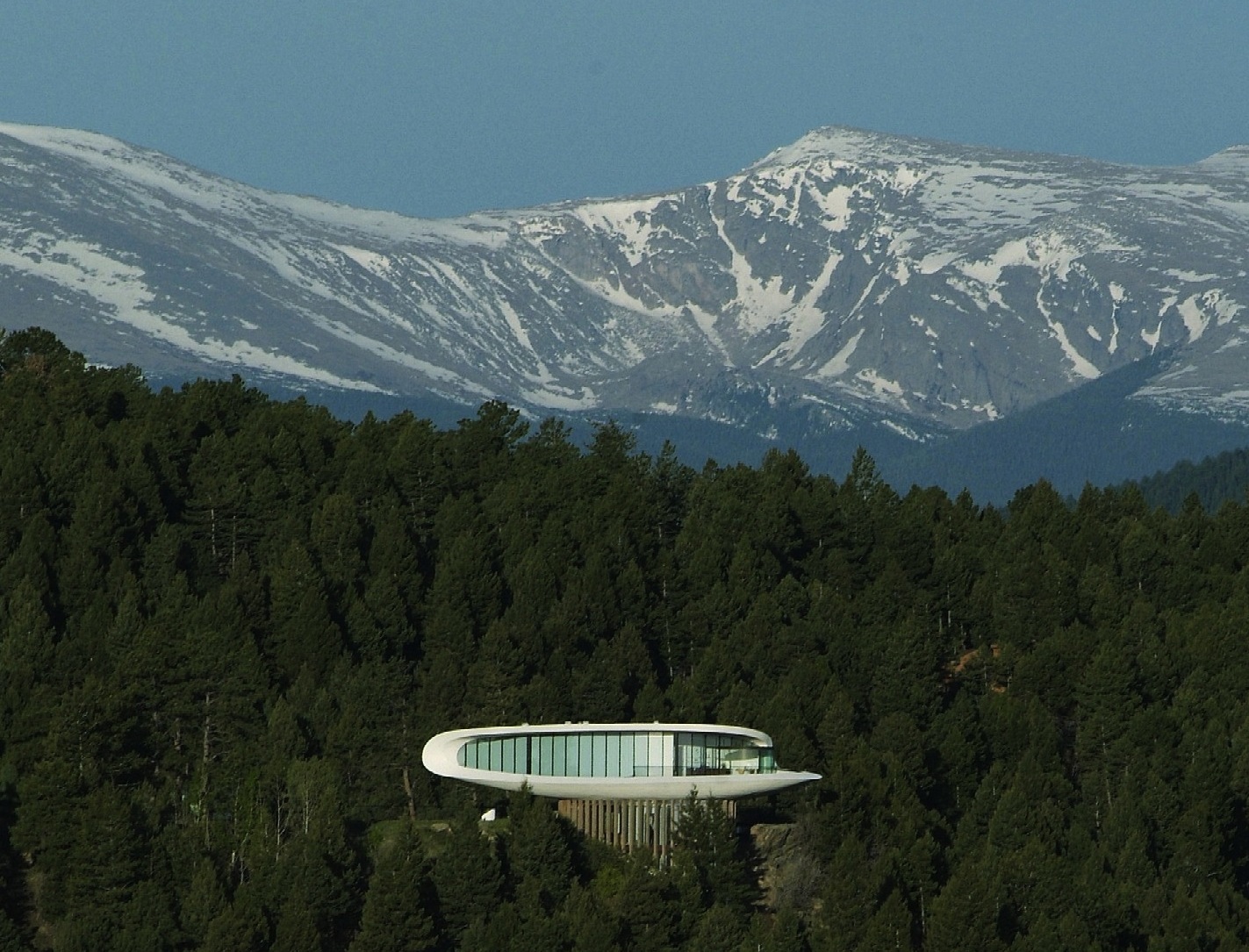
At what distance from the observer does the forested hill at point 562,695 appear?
124438mm

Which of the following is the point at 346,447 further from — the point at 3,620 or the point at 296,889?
the point at 296,889

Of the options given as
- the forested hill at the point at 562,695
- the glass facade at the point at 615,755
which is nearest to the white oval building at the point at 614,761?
the glass facade at the point at 615,755

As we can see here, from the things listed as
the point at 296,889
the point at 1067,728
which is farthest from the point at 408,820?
the point at 1067,728

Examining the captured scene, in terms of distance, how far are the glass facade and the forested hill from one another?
13.9 feet

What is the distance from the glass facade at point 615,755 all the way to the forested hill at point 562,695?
4.25 metres

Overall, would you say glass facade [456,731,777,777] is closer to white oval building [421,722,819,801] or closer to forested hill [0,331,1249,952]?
white oval building [421,722,819,801]

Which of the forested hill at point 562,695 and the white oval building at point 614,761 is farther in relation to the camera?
the white oval building at point 614,761

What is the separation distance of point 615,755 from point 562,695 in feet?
52.0

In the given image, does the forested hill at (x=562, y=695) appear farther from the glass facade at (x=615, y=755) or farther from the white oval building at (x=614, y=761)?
the glass facade at (x=615, y=755)

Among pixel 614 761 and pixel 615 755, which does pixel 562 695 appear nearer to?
pixel 615 755

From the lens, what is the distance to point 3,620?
5960 inches

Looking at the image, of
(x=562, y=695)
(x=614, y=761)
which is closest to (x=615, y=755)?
(x=614, y=761)

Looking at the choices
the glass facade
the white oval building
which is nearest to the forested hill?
the white oval building

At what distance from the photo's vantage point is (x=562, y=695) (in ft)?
499
